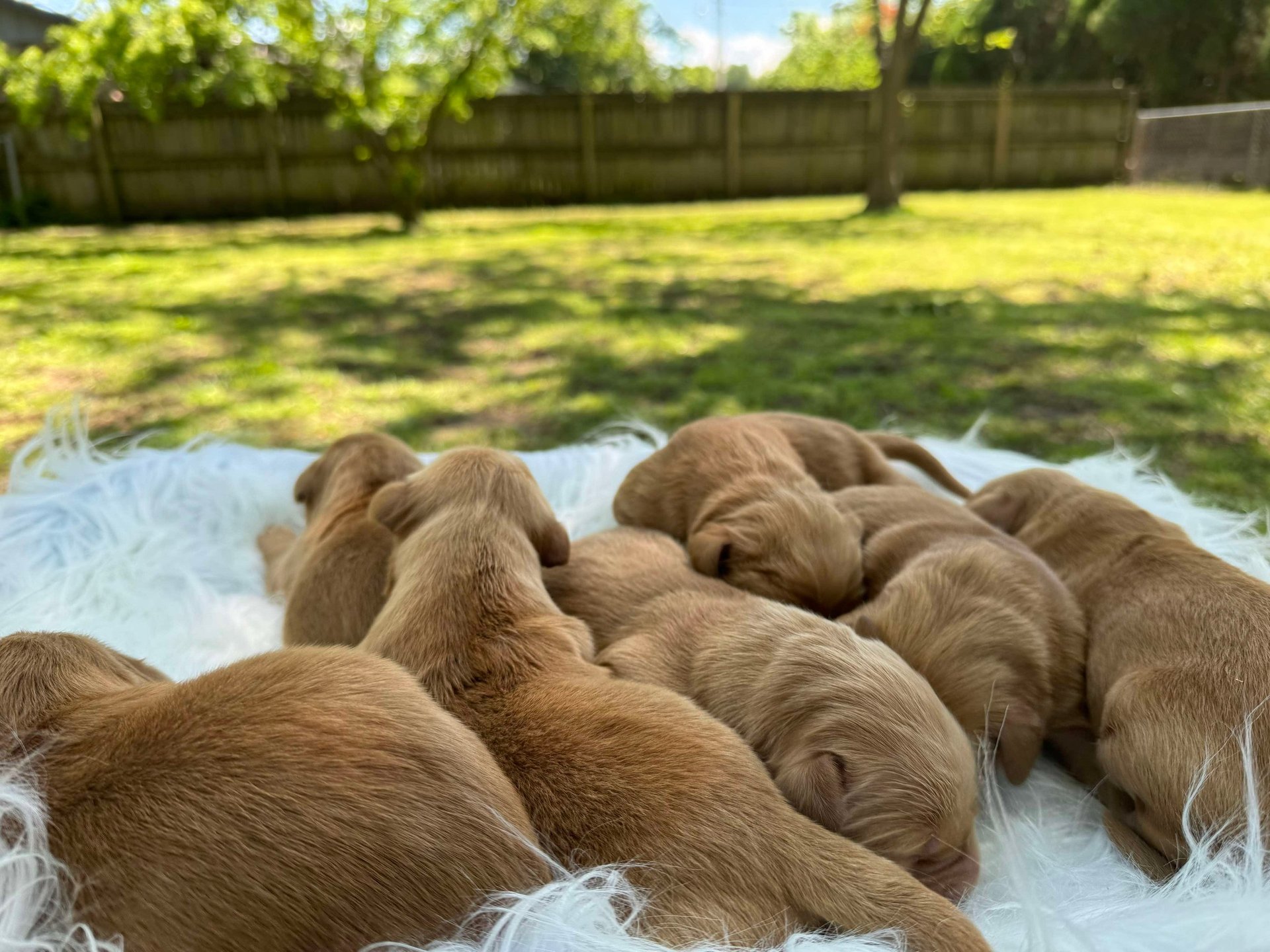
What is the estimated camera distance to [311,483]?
9.35 ft

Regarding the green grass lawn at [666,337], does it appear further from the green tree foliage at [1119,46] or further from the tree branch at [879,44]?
the green tree foliage at [1119,46]

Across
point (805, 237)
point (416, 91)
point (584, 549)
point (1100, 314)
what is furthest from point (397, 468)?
point (416, 91)

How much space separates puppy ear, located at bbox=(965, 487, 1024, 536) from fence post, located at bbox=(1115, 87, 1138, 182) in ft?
61.7

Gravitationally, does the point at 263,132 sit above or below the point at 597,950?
above

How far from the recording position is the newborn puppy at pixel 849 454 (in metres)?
3.14

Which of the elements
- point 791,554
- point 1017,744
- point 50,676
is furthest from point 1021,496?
point 50,676

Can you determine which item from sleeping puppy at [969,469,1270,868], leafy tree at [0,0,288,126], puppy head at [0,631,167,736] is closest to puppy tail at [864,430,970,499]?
sleeping puppy at [969,469,1270,868]

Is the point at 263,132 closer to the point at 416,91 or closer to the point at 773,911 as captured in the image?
the point at 416,91

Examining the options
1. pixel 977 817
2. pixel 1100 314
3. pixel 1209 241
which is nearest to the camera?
pixel 977 817

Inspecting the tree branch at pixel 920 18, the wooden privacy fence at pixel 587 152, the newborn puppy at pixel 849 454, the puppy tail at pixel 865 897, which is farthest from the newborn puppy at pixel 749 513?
the wooden privacy fence at pixel 587 152

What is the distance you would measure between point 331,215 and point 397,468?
44.1ft

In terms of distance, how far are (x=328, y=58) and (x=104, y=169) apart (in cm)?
436

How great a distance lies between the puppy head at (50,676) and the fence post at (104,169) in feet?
47.0

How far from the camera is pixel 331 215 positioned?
1494cm
